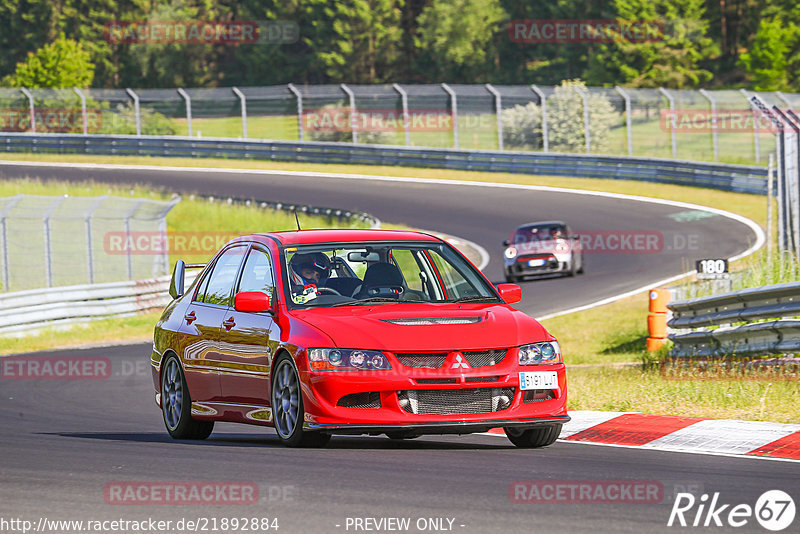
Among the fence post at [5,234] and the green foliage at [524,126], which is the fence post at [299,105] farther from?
the fence post at [5,234]

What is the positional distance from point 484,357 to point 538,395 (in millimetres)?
464

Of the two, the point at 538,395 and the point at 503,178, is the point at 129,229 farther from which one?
the point at 503,178

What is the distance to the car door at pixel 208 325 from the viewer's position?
969 centimetres

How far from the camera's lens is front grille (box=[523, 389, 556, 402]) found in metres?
8.42

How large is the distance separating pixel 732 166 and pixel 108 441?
33575 millimetres

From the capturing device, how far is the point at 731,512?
6.29m

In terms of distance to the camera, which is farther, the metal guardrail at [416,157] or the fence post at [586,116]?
the fence post at [586,116]

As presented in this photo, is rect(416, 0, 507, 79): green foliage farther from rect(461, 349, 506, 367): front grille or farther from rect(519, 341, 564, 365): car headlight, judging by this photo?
rect(461, 349, 506, 367): front grille

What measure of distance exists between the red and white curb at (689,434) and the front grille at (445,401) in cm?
132

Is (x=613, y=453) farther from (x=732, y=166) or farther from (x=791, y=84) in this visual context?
(x=791, y=84)

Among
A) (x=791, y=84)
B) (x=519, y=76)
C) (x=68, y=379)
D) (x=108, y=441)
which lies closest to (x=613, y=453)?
(x=108, y=441)

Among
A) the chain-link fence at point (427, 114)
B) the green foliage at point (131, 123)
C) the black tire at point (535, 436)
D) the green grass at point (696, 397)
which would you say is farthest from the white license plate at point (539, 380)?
the green foliage at point (131, 123)

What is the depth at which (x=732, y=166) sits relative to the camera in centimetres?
4075

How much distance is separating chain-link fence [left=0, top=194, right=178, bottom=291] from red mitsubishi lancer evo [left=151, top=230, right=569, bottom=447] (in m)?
15.7
